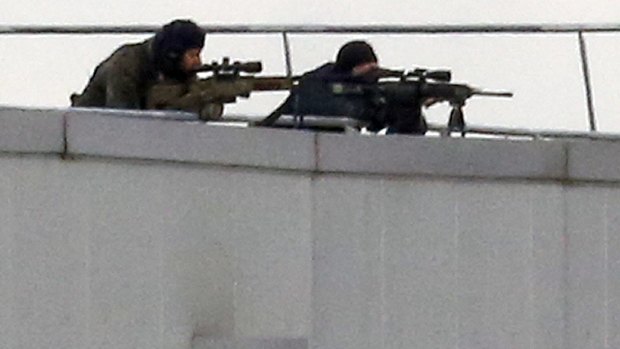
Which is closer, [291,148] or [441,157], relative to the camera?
[291,148]

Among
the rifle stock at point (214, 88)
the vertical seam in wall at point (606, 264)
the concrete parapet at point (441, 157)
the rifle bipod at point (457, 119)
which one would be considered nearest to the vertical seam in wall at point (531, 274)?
the concrete parapet at point (441, 157)

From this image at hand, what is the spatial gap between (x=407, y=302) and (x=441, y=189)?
0.63m

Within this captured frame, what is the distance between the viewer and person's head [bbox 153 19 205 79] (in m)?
13.0

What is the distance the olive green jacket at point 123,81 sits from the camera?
41.8 ft

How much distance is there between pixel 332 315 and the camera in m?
12.5

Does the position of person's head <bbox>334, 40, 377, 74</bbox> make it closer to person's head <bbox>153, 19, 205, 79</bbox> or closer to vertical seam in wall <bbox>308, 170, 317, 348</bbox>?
person's head <bbox>153, 19, 205, 79</bbox>

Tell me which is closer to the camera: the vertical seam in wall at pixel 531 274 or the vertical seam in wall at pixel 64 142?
the vertical seam in wall at pixel 64 142

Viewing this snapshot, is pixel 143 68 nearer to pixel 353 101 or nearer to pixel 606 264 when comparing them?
pixel 353 101

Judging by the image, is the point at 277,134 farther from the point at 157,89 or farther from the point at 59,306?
the point at 59,306

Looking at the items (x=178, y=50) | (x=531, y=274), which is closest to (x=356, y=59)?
(x=178, y=50)

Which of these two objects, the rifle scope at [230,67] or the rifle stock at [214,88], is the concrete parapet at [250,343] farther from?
the rifle scope at [230,67]

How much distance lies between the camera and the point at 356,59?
1350cm

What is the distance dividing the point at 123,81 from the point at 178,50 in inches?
16.2

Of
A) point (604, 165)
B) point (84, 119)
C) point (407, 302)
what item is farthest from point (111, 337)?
point (604, 165)
